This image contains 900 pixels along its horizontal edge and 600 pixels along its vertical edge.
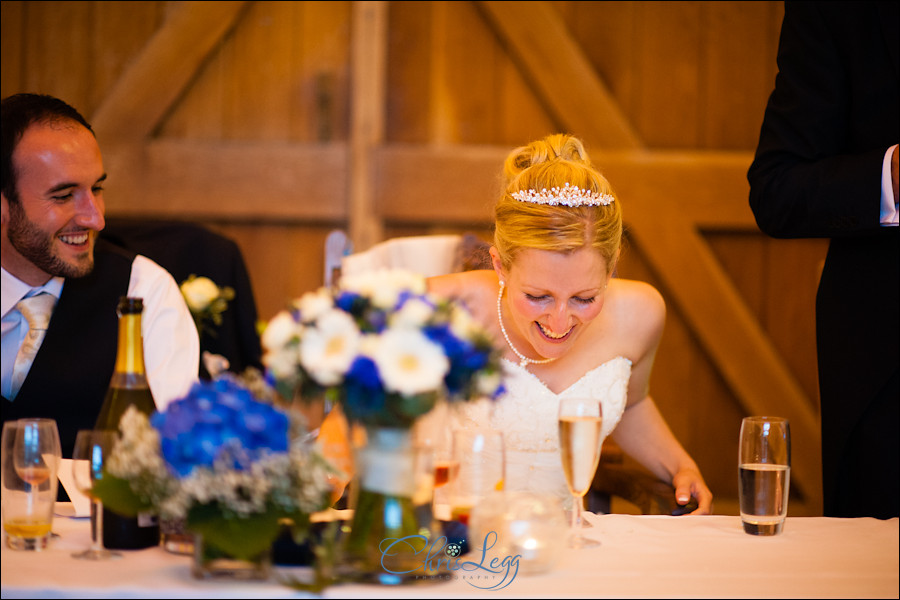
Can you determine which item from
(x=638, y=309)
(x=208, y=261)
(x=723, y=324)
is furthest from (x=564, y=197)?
(x=723, y=324)

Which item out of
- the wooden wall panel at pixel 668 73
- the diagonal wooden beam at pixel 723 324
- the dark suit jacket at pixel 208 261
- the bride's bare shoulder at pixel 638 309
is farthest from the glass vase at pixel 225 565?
the wooden wall panel at pixel 668 73

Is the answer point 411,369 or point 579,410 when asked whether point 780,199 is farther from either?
point 411,369

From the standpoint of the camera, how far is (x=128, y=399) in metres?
1.37

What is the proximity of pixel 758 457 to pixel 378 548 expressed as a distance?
0.61 m

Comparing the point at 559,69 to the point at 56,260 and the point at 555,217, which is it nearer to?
the point at 555,217

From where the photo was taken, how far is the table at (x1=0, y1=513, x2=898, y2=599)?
1111 millimetres

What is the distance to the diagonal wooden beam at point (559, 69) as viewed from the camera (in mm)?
4285

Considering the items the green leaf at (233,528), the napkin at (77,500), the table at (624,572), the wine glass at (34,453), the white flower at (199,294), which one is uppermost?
the white flower at (199,294)

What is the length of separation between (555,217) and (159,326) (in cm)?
107

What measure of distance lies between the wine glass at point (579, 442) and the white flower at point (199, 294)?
173 centimetres

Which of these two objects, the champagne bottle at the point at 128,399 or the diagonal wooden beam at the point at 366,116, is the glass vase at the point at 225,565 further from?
the diagonal wooden beam at the point at 366,116

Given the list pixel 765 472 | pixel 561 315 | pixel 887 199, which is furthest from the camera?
pixel 561 315

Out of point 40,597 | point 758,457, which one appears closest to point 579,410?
point 758,457

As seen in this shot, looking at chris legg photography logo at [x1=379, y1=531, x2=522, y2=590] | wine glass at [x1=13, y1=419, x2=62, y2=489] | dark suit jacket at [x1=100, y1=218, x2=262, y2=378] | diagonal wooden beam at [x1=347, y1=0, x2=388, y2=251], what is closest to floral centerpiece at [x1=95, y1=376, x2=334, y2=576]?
chris legg photography logo at [x1=379, y1=531, x2=522, y2=590]
